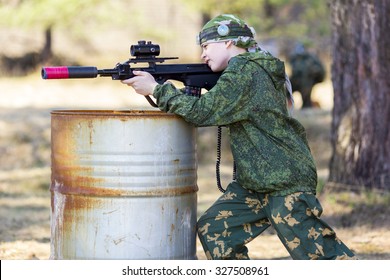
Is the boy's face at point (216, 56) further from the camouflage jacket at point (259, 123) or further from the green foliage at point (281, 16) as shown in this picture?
the green foliage at point (281, 16)

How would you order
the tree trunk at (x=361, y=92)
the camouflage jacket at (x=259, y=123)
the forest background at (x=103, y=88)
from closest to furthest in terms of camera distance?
1. the camouflage jacket at (x=259, y=123)
2. the forest background at (x=103, y=88)
3. the tree trunk at (x=361, y=92)

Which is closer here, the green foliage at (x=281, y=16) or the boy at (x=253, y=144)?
the boy at (x=253, y=144)

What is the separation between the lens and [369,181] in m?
8.00

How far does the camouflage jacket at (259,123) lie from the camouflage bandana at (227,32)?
12 cm

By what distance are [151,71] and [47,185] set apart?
20.1 ft

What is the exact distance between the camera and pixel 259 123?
4.54 metres

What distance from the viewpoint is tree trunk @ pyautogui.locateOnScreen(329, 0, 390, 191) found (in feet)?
25.8

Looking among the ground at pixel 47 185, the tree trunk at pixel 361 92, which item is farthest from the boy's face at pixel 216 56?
the tree trunk at pixel 361 92

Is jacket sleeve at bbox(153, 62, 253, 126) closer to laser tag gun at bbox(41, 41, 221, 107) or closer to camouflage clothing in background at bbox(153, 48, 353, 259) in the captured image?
camouflage clothing in background at bbox(153, 48, 353, 259)

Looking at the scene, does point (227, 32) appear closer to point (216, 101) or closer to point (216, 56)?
point (216, 56)

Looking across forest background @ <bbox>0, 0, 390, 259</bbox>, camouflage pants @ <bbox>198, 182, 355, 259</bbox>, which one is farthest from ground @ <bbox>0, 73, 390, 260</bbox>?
camouflage pants @ <bbox>198, 182, 355, 259</bbox>

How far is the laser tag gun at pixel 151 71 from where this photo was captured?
4.39m
